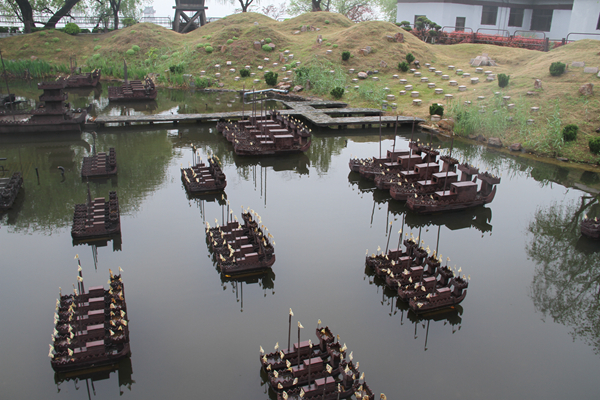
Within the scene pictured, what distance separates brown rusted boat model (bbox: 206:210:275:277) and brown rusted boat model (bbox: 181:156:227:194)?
4729 mm

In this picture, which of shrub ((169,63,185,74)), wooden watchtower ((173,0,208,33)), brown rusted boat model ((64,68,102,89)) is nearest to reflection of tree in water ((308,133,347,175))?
shrub ((169,63,185,74))

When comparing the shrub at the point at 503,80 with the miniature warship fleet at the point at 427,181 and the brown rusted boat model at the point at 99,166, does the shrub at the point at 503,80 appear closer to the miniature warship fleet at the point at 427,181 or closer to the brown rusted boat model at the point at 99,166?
the miniature warship fleet at the point at 427,181

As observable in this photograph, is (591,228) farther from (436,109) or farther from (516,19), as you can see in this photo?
(516,19)

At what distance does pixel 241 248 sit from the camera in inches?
639

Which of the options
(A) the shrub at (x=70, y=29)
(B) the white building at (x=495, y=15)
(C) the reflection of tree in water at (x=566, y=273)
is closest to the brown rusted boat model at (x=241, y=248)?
(C) the reflection of tree in water at (x=566, y=273)

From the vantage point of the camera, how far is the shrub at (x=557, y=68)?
37.3m

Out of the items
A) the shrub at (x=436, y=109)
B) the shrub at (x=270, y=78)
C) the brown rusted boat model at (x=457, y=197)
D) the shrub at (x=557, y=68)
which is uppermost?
the shrub at (x=557, y=68)

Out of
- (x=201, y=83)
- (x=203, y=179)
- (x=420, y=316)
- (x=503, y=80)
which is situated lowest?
(x=420, y=316)

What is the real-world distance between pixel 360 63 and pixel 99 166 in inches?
1318

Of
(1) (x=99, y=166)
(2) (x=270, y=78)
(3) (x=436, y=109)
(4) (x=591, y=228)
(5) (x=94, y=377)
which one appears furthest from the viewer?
(2) (x=270, y=78)

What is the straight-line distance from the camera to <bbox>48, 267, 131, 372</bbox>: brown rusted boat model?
11.7m

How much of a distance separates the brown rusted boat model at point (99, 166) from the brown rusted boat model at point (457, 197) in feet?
49.2

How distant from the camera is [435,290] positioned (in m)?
14.3

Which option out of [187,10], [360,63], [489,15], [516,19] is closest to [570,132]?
[360,63]
